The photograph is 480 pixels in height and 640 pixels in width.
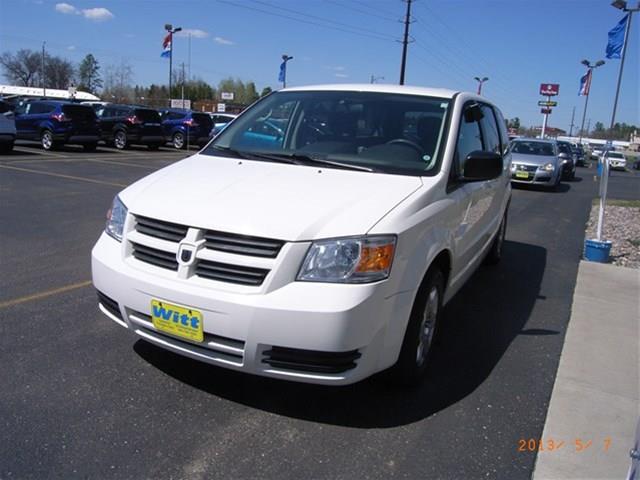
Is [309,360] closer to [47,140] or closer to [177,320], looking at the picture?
[177,320]

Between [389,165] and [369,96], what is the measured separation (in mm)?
879

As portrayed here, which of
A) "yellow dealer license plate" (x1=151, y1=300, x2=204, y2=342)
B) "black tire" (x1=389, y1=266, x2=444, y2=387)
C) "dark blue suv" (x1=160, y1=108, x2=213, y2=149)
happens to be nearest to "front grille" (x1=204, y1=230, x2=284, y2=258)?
"yellow dealer license plate" (x1=151, y1=300, x2=204, y2=342)

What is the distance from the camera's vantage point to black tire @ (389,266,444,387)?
10.1 ft

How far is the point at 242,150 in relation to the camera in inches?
158

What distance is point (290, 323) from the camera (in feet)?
8.38

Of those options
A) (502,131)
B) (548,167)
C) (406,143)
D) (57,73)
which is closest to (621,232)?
(502,131)

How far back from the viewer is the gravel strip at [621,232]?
7.60 meters

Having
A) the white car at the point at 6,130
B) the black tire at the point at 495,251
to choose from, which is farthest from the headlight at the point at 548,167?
the white car at the point at 6,130

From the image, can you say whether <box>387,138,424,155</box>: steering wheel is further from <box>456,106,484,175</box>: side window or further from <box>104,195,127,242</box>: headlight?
<box>104,195,127,242</box>: headlight

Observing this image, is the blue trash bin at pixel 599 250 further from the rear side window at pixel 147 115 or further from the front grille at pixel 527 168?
the rear side window at pixel 147 115

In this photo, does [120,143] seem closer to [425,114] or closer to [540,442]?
[425,114]

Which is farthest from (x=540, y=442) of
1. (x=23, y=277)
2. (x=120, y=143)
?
(x=120, y=143)

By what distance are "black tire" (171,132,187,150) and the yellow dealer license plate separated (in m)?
22.2

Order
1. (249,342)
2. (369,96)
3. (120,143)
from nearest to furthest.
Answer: (249,342)
(369,96)
(120,143)
